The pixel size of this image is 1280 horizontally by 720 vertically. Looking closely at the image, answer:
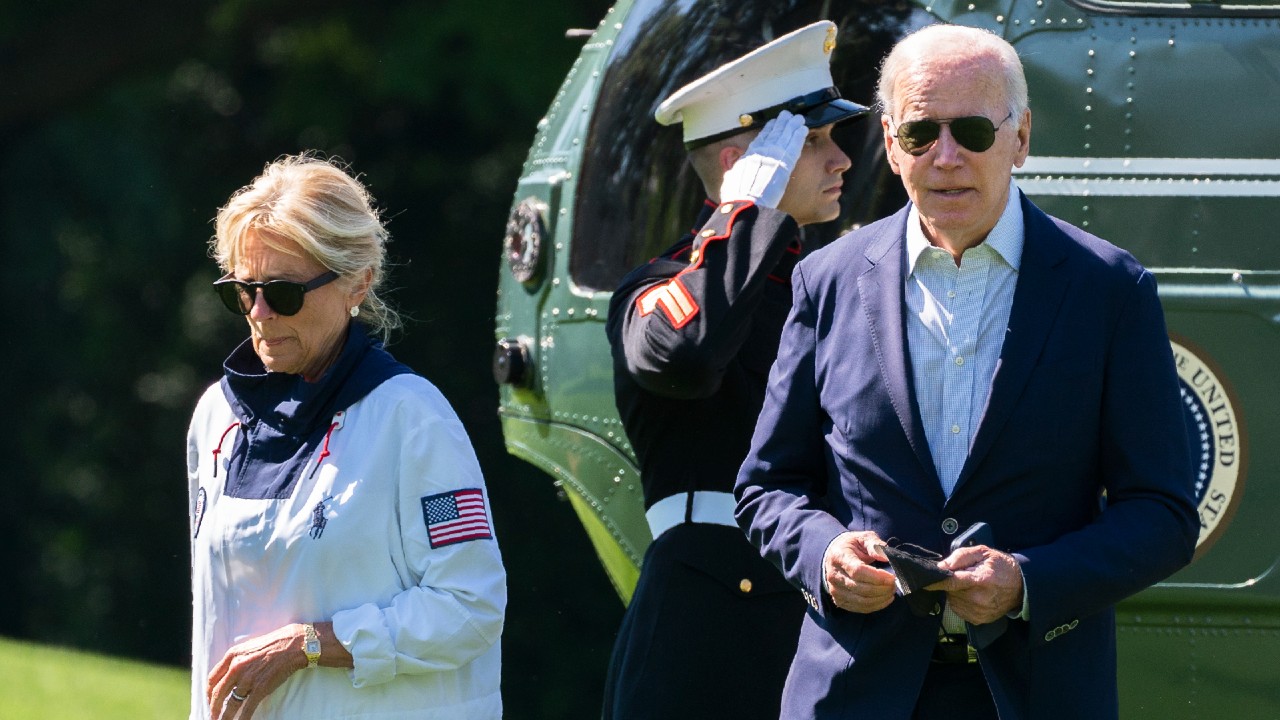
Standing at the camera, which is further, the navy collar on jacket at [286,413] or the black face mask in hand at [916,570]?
the navy collar on jacket at [286,413]

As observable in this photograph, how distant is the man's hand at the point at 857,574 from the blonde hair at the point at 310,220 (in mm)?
973

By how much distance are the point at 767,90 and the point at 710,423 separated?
72cm

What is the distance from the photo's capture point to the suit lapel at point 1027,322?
224cm

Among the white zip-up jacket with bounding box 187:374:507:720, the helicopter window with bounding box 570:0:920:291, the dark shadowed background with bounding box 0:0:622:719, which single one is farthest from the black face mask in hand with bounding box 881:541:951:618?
the dark shadowed background with bounding box 0:0:622:719

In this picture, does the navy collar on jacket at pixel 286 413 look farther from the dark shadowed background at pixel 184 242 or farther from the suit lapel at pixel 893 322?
the dark shadowed background at pixel 184 242

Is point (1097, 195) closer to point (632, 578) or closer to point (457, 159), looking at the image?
point (632, 578)

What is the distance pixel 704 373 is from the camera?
2.93 meters

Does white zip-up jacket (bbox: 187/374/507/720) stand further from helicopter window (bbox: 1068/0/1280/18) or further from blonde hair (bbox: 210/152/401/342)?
helicopter window (bbox: 1068/0/1280/18)

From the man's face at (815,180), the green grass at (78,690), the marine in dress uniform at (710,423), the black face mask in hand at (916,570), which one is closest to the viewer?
the black face mask in hand at (916,570)

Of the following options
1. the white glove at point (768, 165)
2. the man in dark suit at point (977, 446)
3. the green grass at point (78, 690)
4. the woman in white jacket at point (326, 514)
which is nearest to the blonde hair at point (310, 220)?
the woman in white jacket at point (326, 514)

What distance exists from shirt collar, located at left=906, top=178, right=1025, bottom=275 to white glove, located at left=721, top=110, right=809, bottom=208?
691 millimetres

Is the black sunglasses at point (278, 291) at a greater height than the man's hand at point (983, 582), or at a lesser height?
greater

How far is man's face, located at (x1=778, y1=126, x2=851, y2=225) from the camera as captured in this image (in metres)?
3.24

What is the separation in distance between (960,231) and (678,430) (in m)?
0.91
